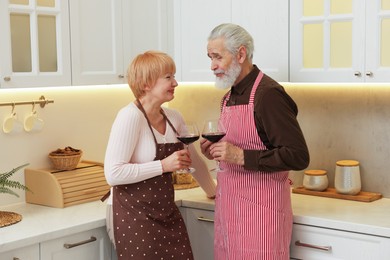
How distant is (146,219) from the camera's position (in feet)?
9.93

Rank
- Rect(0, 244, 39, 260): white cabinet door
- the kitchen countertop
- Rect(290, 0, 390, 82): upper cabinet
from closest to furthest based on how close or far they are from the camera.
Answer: Rect(0, 244, 39, 260): white cabinet door, the kitchen countertop, Rect(290, 0, 390, 82): upper cabinet

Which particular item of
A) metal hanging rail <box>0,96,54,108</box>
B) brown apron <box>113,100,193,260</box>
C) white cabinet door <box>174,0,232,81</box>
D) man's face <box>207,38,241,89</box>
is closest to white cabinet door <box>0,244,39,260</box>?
brown apron <box>113,100,193,260</box>

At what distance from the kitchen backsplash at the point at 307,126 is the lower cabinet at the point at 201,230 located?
69cm

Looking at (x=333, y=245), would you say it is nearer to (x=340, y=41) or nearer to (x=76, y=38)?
(x=340, y=41)

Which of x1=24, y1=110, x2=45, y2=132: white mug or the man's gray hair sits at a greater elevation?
the man's gray hair

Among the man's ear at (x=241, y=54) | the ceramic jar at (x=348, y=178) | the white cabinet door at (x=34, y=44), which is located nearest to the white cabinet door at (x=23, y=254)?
the white cabinet door at (x=34, y=44)

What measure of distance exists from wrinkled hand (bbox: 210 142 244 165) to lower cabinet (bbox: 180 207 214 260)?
1.80 ft

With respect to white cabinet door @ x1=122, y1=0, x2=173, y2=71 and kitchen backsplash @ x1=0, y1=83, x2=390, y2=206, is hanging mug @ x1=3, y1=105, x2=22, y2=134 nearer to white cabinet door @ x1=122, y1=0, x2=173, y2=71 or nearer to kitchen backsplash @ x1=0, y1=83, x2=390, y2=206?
kitchen backsplash @ x1=0, y1=83, x2=390, y2=206

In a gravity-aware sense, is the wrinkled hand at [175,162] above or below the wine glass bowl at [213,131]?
below

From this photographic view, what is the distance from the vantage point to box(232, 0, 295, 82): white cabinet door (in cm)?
348

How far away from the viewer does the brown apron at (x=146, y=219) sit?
302cm

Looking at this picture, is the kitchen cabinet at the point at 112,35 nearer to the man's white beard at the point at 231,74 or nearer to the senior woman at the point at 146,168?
the senior woman at the point at 146,168

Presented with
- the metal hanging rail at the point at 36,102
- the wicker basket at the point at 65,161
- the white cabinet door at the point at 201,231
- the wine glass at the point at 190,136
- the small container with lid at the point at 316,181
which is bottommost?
the white cabinet door at the point at 201,231

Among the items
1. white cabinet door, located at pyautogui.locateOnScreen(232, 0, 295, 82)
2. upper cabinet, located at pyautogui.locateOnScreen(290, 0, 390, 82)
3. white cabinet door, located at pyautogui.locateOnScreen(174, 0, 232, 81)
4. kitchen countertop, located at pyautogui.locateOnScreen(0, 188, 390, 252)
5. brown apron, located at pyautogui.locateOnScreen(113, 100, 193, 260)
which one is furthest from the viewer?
white cabinet door, located at pyautogui.locateOnScreen(174, 0, 232, 81)
